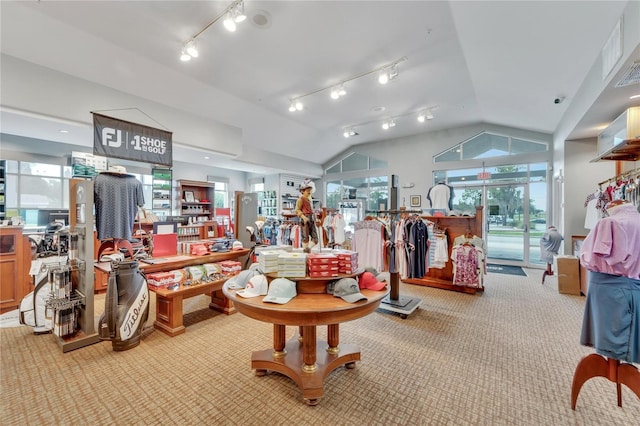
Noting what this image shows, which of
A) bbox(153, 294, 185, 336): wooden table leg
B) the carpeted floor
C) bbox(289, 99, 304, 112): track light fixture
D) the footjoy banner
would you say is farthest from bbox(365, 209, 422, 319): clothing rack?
the footjoy banner

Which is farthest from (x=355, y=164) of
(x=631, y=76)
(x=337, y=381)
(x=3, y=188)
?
(x=3, y=188)

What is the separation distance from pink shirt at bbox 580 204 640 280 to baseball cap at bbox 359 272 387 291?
144 centimetres

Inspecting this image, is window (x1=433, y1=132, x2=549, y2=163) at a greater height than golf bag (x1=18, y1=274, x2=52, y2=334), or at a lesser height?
greater

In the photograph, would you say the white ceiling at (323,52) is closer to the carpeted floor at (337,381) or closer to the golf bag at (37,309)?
the golf bag at (37,309)

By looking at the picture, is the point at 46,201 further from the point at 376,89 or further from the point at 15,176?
the point at 376,89

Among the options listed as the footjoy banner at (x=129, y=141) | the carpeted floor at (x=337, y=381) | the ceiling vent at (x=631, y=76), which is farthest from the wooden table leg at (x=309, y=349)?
the footjoy banner at (x=129, y=141)

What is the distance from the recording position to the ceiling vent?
2684 mm

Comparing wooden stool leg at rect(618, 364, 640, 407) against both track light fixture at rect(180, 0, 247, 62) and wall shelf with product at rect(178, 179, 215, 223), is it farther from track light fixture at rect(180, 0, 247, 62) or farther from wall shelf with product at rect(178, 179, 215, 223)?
wall shelf with product at rect(178, 179, 215, 223)

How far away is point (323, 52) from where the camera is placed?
4285 millimetres

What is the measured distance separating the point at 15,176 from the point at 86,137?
2.72 meters

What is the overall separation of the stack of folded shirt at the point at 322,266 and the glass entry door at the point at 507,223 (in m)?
7.34

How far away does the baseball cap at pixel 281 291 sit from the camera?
1.86 metres

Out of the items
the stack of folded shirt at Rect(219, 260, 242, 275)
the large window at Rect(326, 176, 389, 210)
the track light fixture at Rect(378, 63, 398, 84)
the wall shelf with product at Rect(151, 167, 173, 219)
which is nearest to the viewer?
the stack of folded shirt at Rect(219, 260, 242, 275)

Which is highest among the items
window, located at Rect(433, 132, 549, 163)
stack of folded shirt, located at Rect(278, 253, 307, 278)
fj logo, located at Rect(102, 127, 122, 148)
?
window, located at Rect(433, 132, 549, 163)
